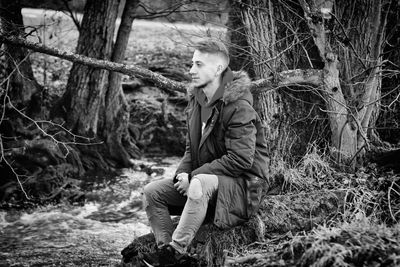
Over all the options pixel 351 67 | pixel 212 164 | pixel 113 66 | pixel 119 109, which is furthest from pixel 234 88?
pixel 119 109

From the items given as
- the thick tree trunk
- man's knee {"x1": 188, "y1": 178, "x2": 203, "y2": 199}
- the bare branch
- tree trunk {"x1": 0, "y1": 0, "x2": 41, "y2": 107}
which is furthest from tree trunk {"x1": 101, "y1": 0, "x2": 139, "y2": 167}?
man's knee {"x1": 188, "y1": 178, "x2": 203, "y2": 199}

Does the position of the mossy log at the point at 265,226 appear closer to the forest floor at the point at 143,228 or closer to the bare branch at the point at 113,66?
the forest floor at the point at 143,228

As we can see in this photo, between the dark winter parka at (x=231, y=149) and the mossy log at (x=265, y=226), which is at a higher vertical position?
the dark winter parka at (x=231, y=149)

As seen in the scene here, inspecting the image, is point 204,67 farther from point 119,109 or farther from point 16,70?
point 119,109

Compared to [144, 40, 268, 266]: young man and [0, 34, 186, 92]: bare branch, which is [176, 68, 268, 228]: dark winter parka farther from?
[0, 34, 186, 92]: bare branch

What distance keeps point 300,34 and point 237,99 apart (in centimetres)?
194

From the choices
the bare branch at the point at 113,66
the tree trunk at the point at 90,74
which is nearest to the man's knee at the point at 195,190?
the bare branch at the point at 113,66

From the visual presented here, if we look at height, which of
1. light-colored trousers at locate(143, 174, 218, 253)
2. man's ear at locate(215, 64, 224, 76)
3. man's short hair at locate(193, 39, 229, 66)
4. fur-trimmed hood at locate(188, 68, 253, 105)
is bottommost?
light-colored trousers at locate(143, 174, 218, 253)

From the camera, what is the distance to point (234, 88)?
4.64 meters

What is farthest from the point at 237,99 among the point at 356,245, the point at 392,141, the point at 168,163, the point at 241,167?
the point at 168,163

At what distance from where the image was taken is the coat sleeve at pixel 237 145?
4414 mm

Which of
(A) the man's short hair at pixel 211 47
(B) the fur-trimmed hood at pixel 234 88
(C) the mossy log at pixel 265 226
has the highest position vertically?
(A) the man's short hair at pixel 211 47

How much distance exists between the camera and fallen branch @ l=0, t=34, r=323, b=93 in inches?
233

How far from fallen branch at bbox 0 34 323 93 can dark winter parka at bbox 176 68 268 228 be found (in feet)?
3.84
